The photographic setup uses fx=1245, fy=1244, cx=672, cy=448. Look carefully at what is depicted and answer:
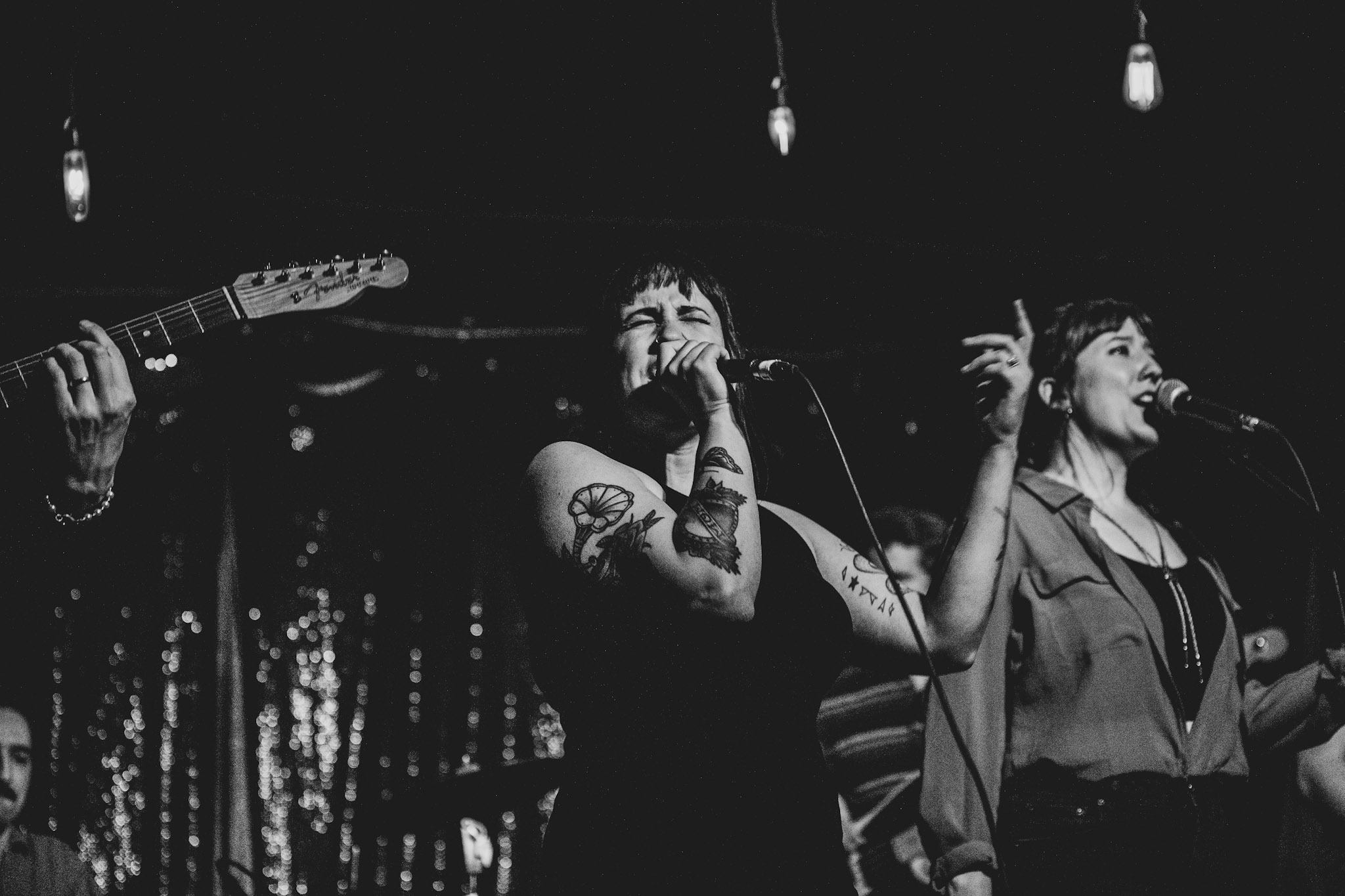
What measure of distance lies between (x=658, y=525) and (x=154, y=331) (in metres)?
1.28

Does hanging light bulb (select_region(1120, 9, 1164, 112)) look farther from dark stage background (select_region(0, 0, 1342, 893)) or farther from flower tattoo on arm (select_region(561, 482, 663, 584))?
flower tattoo on arm (select_region(561, 482, 663, 584))

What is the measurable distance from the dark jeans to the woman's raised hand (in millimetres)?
661

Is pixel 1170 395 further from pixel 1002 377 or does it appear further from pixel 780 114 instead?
pixel 780 114

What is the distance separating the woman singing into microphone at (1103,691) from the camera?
2.25 metres

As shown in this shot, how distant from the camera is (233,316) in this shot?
2557 mm

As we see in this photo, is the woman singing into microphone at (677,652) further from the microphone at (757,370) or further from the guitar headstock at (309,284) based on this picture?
the guitar headstock at (309,284)

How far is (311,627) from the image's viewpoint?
14.8ft

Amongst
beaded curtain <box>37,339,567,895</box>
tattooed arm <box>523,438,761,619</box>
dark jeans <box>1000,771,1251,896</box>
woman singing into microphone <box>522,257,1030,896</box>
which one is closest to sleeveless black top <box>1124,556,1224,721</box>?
dark jeans <box>1000,771,1251,896</box>

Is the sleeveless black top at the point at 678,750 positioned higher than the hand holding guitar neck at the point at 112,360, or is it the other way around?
the hand holding guitar neck at the point at 112,360

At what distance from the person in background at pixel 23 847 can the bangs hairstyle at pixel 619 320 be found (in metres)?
2.53

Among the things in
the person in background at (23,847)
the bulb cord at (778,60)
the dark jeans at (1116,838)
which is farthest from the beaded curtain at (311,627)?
the dark jeans at (1116,838)

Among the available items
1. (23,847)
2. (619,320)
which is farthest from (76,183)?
(23,847)

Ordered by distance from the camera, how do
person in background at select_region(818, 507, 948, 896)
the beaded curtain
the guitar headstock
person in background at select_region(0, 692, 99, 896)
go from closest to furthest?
the guitar headstock
person in background at select_region(818, 507, 948, 896)
person in background at select_region(0, 692, 99, 896)
the beaded curtain

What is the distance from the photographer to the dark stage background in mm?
3375
